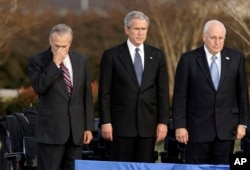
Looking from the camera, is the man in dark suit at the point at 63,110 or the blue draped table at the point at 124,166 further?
the man in dark suit at the point at 63,110

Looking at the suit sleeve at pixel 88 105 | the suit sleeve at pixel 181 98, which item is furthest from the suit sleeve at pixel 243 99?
the suit sleeve at pixel 88 105

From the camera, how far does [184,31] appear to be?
85.0 feet

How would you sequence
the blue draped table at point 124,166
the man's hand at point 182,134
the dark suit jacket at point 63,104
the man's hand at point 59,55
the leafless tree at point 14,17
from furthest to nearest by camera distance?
1. the leafless tree at point 14,17
2. the man's hand at point 182,134
3. the dark suit jacket at point 63,104
4. the man's hand at point 59,55
5. the blue draped table at point 124,166

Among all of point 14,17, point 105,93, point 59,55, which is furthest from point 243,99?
point 14,17

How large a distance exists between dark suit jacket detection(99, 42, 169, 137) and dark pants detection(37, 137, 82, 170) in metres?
0.39

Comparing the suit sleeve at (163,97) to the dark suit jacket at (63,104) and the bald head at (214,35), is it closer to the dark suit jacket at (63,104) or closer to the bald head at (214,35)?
the bald head at (214,35)

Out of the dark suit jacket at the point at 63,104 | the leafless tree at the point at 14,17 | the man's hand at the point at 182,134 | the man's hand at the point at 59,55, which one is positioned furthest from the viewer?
the leafless tree at the point at 14,17

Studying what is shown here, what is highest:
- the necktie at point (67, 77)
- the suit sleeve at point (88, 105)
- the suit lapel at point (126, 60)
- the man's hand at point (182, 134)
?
the suit lapel at point (126, 60)

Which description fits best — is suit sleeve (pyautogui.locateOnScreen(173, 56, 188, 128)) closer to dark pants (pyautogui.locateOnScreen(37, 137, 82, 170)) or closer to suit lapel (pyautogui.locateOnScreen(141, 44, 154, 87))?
suit lapel (pyautogui.locateOnScreen(141, 44, 154, 87))

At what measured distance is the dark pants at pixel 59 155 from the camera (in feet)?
28.3

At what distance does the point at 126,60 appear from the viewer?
350 inches

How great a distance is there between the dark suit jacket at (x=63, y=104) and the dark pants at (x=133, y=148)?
35cm

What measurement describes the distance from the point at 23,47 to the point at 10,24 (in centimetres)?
868

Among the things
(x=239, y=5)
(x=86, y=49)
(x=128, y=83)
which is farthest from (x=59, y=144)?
(x=86, y=49)
